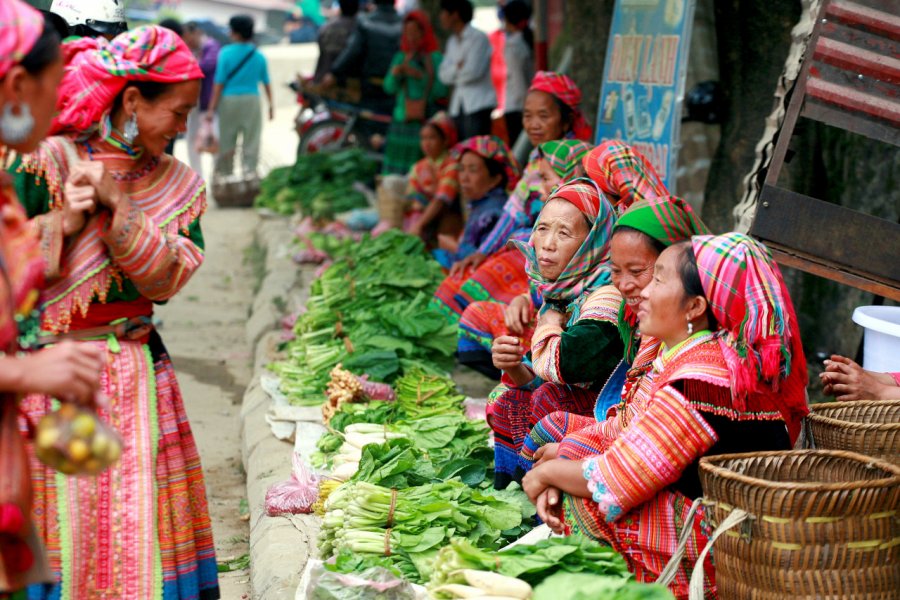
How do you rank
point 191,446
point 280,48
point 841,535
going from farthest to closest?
point 280,48 < point 191,446 < point 841,535

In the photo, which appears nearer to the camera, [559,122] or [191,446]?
[191,446]

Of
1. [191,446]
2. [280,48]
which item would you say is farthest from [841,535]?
[280,48]

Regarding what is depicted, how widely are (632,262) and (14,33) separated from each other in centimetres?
202

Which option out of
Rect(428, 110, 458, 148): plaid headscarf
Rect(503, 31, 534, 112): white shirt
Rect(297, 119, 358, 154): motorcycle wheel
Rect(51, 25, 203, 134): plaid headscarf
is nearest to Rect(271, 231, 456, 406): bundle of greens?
Rect(428, 110, 458, 148): plaid headscarf

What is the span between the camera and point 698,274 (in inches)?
114

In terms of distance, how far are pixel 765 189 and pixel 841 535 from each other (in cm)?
182

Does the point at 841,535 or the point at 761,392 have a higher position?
the point at 761,392

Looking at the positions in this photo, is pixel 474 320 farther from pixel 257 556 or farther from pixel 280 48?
pixel 280 48

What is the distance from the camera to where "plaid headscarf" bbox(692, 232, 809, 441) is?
2.77 meters

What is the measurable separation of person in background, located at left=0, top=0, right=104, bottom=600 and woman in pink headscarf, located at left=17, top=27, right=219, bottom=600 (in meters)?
0.68

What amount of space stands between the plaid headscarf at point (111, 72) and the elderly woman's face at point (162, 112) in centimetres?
4

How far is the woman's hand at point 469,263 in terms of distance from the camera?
6.05m

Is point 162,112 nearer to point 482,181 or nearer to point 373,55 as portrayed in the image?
point 482,181

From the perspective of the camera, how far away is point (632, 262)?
3365 millimetres
